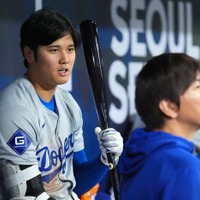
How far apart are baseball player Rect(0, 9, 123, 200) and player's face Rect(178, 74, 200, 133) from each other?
73 cm

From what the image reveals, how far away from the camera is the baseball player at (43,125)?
6.09ft

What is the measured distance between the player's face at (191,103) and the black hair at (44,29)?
802mm

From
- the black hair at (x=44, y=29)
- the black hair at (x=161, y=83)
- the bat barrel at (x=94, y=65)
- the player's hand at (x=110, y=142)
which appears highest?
the black hair at (x=161, y=83)

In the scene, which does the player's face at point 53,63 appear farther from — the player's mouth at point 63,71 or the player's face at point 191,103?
the player's face at point 191,103

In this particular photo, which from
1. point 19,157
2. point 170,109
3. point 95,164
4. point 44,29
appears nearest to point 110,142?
point 95,164

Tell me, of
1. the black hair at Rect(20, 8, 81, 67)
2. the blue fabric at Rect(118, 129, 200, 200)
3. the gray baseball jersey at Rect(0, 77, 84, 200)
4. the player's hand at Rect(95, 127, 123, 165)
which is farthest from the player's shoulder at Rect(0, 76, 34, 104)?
the blue fabric at Rect(118, 129, 200, 200)

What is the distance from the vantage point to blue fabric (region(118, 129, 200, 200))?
1124 mm

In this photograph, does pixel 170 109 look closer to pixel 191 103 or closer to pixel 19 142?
pixel 191 103

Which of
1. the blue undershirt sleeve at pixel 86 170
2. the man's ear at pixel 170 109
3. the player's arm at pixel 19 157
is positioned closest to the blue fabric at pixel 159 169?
the man's ear at pixel 170 109

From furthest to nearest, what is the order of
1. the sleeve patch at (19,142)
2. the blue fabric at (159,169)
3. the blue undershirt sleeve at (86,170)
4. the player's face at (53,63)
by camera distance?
1. the blue undershirt sleeve at (86,170)
2. the player's face at (53,63)
3. the sleeve patch at (19,142)
4. the blue fabric at (159,169)

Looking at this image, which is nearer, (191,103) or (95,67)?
(191,103)

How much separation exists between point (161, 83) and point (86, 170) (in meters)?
0.94

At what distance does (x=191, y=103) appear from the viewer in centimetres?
122

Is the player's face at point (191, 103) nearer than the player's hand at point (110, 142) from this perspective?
Yes
